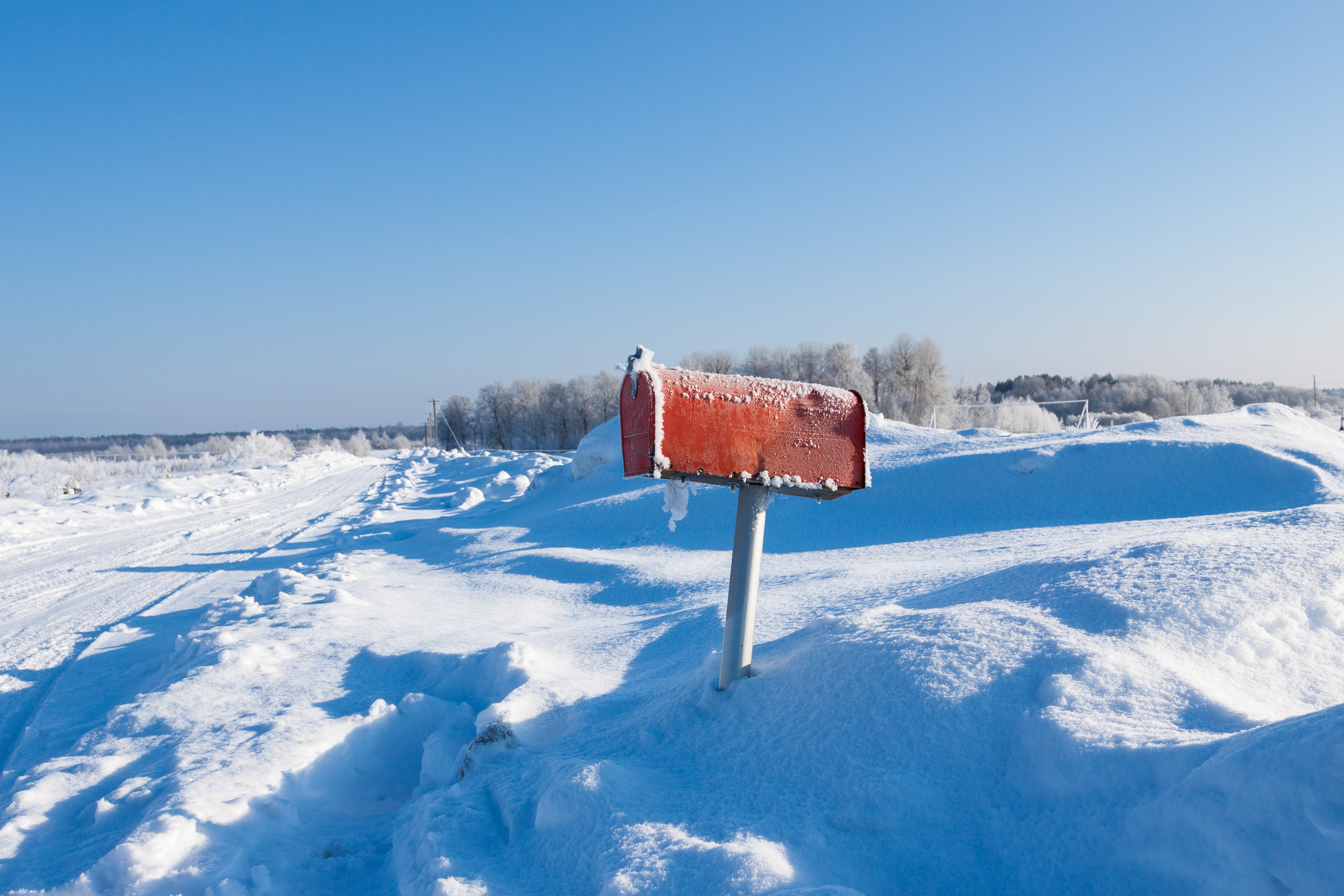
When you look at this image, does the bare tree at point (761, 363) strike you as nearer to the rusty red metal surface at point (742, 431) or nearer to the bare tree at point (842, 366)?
the bare tree at point (842, 366)

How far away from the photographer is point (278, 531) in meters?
12.3

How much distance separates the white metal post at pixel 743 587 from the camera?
8.90ft

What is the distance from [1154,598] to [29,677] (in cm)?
706

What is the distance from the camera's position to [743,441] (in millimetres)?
2461

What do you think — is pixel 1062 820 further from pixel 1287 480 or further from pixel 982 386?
pixel 982 386

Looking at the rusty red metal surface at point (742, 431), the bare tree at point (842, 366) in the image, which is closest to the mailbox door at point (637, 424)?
the rusty red metal surface at point (742, 431)

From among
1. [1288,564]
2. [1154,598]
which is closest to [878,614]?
[1154,598]

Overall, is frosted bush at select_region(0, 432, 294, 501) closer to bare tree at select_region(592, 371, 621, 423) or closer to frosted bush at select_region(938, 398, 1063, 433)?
bare tree at select_region(592, 371, 621, 423)

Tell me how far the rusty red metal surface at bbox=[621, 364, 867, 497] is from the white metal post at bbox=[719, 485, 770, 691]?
7.3 inches

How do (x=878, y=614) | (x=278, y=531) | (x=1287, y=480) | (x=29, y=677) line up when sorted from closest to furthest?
(x=878, y=614) → (x=29, y=677) → (x=1287, y=480) → (x=278, y=531)

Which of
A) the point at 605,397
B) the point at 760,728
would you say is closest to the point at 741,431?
the point at 760,728

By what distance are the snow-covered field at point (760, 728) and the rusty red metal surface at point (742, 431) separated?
736mm

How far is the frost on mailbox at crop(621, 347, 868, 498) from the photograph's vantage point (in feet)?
7.69

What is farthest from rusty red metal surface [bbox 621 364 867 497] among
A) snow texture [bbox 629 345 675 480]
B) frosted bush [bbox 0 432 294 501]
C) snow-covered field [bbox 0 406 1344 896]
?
frosted bush [bbox 0 432 294 501]
